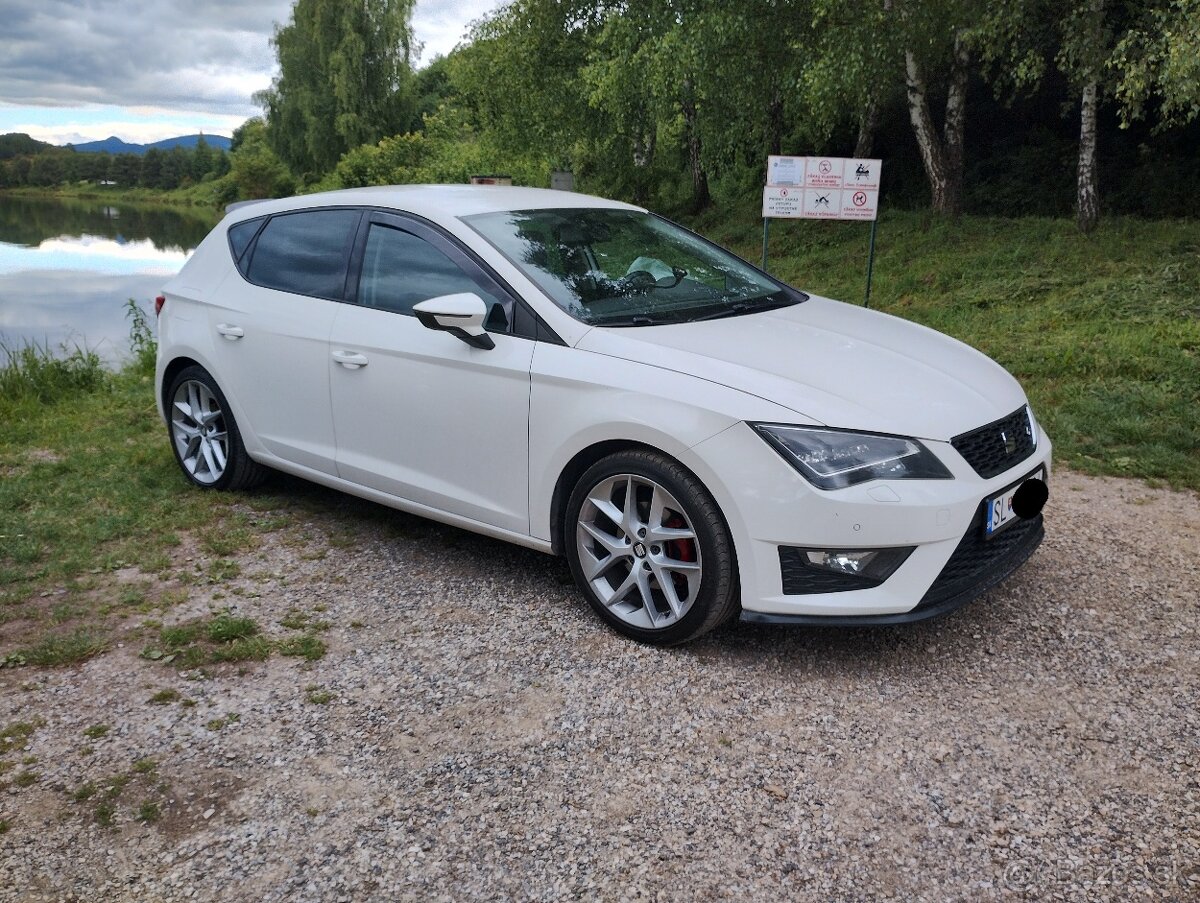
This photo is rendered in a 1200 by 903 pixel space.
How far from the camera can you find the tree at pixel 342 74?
46.2 metres

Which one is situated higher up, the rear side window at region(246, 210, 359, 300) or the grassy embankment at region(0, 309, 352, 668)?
the rear side window at region(246, 210, 359, 300)

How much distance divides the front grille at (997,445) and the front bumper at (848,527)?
49 mm

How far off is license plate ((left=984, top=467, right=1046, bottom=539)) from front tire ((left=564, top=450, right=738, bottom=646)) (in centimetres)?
89

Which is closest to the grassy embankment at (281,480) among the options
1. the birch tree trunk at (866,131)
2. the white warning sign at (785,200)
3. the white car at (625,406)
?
the white car at (625,406)

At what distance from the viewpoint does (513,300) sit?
406 cm

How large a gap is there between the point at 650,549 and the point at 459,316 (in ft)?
3.75

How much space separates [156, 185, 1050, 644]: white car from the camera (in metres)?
3.37

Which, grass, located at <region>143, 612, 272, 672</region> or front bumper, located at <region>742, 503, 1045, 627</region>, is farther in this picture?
grass, located at <region>143, 612, 272, 672</region>

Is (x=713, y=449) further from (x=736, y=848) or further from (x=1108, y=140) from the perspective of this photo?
(x=1108, y=140)

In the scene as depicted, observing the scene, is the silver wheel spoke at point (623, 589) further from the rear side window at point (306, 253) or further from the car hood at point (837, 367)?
the rear side window at point (306, 253)

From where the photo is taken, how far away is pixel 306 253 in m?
4.98

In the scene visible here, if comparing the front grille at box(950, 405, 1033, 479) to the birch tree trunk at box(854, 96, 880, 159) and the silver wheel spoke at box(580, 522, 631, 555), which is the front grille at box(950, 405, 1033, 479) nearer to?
the silver wheel spoke at box(580, 522, 631, 555)

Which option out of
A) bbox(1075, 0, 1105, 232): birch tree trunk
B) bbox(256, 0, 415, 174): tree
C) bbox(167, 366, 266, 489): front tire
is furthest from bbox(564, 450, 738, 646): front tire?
bbox(256, 0, 415, 174): tree

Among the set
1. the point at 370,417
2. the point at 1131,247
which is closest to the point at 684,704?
the point at 370,417
